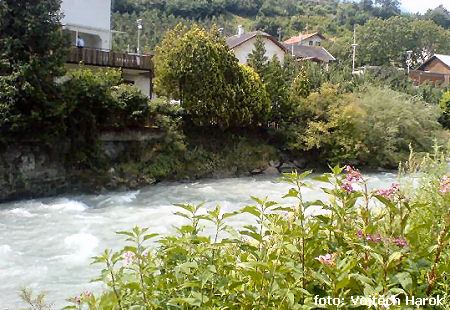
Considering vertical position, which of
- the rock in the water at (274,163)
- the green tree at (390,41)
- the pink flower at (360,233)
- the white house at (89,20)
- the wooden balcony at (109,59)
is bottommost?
the rock in the water at (274,163)

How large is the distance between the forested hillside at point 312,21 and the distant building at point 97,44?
31.2 feet

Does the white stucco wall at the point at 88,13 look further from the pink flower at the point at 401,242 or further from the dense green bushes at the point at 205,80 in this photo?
the pink flower at the point at 401,242

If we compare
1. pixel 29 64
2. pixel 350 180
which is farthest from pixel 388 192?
pixel 29 64

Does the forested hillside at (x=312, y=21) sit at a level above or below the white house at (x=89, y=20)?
above

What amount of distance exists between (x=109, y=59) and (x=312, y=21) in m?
72.3

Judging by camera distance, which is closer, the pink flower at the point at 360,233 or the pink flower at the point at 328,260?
the pink flower at the point at 328,260

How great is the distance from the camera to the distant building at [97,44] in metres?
19.1

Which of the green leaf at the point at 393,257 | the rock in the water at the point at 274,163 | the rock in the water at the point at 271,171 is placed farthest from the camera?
the rock in the water at the point at 274,163

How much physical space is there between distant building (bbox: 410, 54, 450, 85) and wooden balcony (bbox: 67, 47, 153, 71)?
34.8 meters

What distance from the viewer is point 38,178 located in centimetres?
1479

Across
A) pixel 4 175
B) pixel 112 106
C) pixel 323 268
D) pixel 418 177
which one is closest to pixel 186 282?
pixel 323 268

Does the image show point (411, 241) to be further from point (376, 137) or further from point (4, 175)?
point (376, 137)

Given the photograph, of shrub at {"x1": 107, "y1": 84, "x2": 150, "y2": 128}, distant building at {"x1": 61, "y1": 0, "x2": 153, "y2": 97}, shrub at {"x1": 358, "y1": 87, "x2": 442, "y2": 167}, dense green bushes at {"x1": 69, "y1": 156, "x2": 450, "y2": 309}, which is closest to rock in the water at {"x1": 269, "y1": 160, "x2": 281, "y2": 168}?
shrub at {"x1": 358, "y1": 87, "x2": 442, "y2": 167}

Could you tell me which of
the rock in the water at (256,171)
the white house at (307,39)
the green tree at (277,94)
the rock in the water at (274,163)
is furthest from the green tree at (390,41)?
the rock in the water at (256,171)
